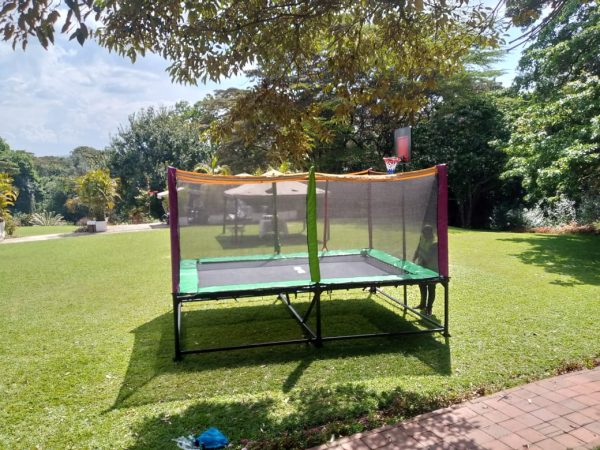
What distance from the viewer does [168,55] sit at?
4727 mm

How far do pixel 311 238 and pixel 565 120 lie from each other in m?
10.2

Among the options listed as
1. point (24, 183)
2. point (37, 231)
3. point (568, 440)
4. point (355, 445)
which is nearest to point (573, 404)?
point (568, 440)

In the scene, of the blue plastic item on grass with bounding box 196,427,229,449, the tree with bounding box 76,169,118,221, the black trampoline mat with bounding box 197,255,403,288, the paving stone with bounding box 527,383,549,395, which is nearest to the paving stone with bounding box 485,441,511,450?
the paving stone with bounding box 527,383,549,395

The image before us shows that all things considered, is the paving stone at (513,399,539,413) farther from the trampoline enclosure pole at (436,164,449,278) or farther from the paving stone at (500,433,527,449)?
the trampoline enclosure pole at (436,164,449,278)

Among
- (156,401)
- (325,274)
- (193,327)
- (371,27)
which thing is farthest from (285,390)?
(371,27)

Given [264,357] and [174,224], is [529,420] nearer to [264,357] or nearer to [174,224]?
[264,357]

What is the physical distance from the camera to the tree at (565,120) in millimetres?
10734

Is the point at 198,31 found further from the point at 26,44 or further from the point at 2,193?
the point at 2,193

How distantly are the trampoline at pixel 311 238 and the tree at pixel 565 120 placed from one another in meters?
6.73

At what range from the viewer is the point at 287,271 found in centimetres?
595

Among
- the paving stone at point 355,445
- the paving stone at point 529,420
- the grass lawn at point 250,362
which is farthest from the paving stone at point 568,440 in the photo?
the paving stone at point 355,445

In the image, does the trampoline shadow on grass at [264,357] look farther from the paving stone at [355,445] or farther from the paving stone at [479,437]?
the paving stone at [479,437]

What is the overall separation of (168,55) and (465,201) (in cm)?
1938

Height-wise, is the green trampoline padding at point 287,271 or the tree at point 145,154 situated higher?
the tree at point 145,154
